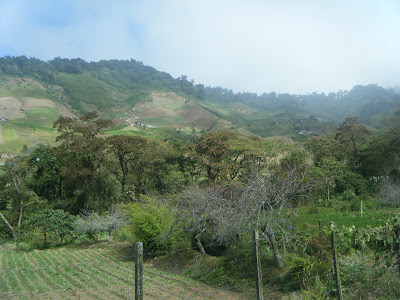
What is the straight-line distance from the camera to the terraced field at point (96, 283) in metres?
9.88

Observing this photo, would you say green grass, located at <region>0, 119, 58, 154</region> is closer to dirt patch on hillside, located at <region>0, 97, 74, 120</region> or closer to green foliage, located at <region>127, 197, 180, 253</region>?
dirt patch on hillside, located at <region>0, 97, 74, 120</region>

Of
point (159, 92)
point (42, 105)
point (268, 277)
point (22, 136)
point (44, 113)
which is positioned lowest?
point (268, 277)

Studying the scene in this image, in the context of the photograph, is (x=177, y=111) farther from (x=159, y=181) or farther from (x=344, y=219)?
(x=344, y=219)

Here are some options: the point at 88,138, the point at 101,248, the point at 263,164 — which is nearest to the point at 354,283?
the point at 101,248

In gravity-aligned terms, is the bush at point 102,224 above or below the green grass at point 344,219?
below

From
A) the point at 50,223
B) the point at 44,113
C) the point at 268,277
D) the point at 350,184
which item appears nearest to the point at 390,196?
the point at 350,184

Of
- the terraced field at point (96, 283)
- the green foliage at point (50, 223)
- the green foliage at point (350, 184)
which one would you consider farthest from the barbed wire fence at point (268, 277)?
the green foliage at point (350, 184)

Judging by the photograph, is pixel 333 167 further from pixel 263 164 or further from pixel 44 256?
pixel 44 256

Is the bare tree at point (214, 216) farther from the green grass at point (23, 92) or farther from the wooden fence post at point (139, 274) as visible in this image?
the green grass at point (23, 92)

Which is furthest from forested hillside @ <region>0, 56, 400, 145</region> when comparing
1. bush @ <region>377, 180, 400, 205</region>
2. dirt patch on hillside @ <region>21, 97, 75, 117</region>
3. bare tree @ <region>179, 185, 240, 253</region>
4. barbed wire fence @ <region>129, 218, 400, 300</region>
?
barbed wire fence @ <region>129, 218, 400, 300</region>

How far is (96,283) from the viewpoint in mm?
11711

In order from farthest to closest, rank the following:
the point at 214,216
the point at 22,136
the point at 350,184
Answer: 1. the point at 22,136
2. the point at 350,184
3. the point at 214,216

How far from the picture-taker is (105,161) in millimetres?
30594

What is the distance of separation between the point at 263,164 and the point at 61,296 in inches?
887
